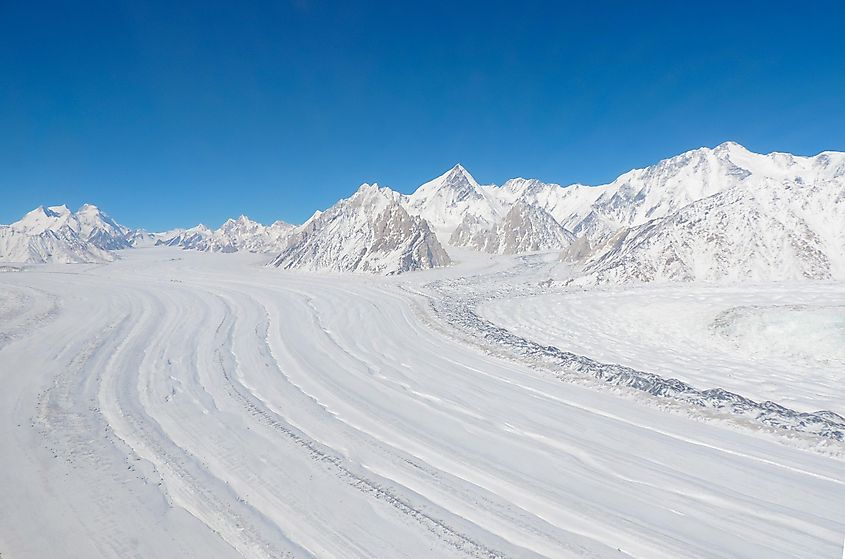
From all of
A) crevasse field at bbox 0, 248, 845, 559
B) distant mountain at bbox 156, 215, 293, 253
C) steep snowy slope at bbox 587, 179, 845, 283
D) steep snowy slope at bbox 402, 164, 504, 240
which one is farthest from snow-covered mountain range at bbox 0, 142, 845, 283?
distant mountain at bbox 156, 215, 293, 253

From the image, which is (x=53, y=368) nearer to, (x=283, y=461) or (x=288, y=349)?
(x=288, y=349)

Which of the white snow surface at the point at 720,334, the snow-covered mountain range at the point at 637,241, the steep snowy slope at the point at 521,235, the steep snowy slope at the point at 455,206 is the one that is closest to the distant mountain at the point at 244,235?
Answer: the steep snowy slope at the point at 455,206

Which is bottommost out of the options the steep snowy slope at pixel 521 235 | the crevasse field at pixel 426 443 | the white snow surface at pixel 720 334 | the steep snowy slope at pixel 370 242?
the crevasse field at pixel 426 443

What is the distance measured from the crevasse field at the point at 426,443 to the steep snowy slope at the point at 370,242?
41400 millimetres

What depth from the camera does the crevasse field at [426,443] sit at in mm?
5609

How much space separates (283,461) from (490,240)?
344ft

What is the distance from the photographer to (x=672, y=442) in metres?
8.20

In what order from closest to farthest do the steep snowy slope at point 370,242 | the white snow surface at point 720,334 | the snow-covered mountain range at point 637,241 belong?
the white snow surface at point 720,334, the snow-covered mountain range at point 637,241, the steep snowy slope at point 370,242

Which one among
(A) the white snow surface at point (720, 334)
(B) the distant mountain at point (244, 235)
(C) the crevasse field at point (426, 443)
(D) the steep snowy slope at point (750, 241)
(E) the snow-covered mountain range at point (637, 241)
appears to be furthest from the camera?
(B) the distant mountain at point (244, 235)

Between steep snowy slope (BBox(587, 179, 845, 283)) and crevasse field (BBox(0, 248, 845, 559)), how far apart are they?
60.4 feet

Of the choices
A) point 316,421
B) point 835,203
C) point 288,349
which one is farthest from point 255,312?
point 835,203

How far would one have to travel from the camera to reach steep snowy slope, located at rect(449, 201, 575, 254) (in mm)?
104500

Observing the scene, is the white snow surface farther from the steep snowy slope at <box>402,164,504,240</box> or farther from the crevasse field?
the steep snowy slope at <box>402,164,504,240</box>

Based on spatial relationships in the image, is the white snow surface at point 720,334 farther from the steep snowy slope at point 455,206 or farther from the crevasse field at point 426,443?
the steep snowy slope at point 455,206
